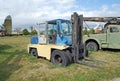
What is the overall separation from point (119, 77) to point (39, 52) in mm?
4812

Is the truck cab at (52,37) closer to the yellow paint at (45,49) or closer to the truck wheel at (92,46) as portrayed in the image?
the yellow paint at (45,49)

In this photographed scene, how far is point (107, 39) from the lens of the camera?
14.0m

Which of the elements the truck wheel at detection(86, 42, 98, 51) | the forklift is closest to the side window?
the truck wheel at detection(86, 42, 98, 51)

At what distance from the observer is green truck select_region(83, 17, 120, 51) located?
13734 mm

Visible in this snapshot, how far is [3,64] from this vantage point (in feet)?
33.4

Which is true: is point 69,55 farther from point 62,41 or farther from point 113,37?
point 113,37

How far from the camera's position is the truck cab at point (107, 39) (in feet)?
45.0

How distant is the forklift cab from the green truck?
15.3 feet

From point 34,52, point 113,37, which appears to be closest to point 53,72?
point 34,52

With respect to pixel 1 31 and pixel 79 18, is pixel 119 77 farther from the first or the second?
pixel 1 31

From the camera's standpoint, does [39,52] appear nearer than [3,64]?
No

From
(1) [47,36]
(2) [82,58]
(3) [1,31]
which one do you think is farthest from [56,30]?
(3) [1,31]

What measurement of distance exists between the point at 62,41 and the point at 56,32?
0.59 meters

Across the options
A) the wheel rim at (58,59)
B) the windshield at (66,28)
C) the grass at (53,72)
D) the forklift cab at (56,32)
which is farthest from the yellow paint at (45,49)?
the windshield at (66,28)
